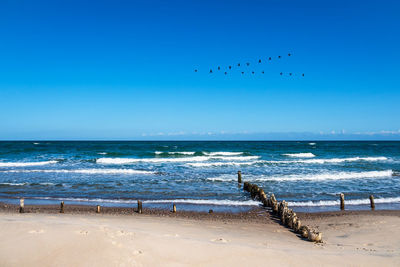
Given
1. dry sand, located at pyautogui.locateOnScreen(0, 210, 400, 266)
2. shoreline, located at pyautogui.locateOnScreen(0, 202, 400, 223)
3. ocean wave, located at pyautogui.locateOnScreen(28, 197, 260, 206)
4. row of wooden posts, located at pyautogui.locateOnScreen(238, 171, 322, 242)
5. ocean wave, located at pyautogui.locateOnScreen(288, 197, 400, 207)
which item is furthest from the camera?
ocean wave, located at pyautogui.locateOnScreen(28, 197, 260, 206)

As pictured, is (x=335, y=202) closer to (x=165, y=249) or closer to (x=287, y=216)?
(x=287, y=216)

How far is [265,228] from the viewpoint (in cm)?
1107

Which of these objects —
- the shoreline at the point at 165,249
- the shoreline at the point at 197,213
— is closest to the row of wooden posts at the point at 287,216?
the shoreline at the point at 165,249

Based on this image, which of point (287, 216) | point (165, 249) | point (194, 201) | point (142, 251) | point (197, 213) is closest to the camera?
point (142, 251)

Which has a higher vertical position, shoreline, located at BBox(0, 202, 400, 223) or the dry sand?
the dry sand

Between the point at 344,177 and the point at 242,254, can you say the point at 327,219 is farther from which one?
the point at 344,177

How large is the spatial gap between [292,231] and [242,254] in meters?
5.10

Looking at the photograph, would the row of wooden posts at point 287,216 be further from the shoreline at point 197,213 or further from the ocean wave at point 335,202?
the ocean wave at point 335,202

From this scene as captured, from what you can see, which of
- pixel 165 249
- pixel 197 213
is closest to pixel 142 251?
pixel 165 249

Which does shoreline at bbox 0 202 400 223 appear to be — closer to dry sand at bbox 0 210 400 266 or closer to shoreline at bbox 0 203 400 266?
shoreline at bbox 0 203 400 266

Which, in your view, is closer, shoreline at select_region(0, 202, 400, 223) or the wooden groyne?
the wooden groyne

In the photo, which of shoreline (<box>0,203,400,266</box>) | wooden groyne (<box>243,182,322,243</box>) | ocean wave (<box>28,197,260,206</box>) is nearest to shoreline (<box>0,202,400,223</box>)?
wooden groyne (<box>243,182,322,243</box>)

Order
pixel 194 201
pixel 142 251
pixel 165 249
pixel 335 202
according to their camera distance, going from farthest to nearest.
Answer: pixel 194 201
pixel 335 202
pixel 165 249
pixel 142 251

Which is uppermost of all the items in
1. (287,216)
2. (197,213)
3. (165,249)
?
(165,249)
